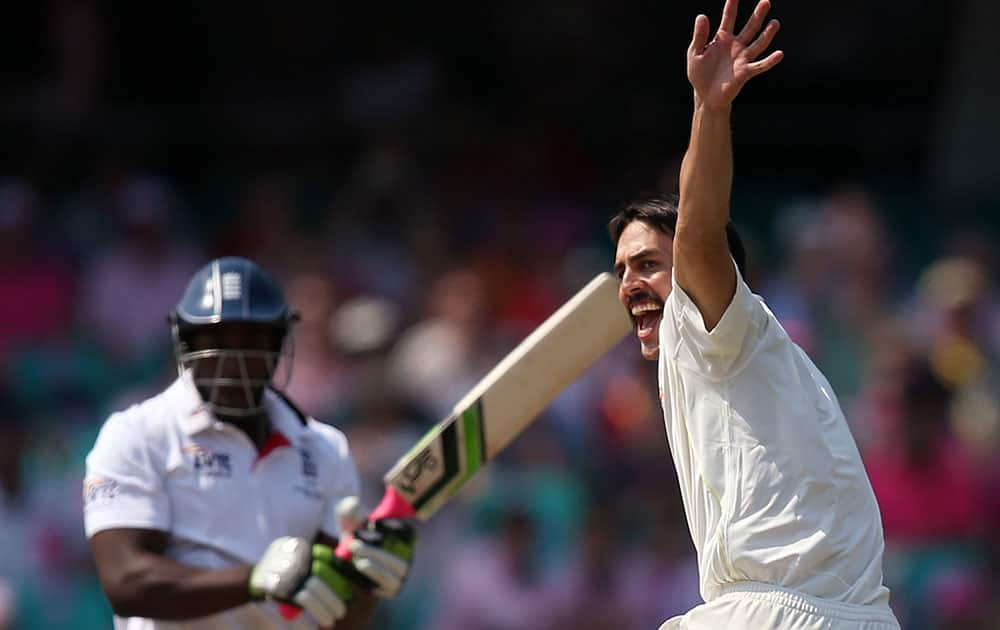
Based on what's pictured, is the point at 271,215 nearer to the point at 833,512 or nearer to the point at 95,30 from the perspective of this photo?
the point at 95,30

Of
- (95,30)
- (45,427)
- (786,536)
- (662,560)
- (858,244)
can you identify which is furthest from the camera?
(95,30)

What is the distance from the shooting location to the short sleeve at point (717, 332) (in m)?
3.08

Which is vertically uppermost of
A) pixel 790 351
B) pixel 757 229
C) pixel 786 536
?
pixel 757 229

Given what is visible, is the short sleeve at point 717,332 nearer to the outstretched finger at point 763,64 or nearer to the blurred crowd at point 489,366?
the outstretched finger at point 763,64

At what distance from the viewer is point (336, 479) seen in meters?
4.37

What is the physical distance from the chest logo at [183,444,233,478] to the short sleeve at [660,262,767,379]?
1.38 metres

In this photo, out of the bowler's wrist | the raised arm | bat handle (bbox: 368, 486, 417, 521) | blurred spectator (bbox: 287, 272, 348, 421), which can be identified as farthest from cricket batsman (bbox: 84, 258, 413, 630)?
blurred spectator (bbox: 287, 272, 348, 421)

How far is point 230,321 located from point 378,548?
64cm

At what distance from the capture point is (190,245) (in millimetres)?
8039

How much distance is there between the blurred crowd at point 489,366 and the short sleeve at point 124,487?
93.6 inches

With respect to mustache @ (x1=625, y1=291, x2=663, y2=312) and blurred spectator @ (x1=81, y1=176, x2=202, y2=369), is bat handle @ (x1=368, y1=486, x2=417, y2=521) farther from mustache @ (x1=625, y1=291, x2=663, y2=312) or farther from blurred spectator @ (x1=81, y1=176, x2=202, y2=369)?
blurred spectator @ (x1=81, y1=176, x2=202, y2=369)

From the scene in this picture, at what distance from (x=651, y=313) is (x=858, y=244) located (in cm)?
457

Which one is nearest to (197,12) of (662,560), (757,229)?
(757,229)

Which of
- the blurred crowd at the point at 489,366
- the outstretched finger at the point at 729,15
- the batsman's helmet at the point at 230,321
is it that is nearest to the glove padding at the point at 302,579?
the batsman's helmet at the point at 230,321
